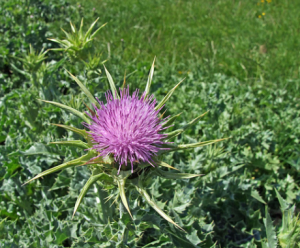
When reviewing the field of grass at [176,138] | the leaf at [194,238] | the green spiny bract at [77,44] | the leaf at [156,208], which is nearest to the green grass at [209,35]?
the field of grass at [176,138]

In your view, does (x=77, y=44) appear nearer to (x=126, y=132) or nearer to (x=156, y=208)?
(x=126, y=132)

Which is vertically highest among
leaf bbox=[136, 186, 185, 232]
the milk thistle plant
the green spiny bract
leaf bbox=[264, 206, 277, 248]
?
the green spiny bract

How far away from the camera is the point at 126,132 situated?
5.98 ft

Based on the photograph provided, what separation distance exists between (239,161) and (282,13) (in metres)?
4.65

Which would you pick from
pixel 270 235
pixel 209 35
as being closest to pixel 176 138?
pixel 270 235

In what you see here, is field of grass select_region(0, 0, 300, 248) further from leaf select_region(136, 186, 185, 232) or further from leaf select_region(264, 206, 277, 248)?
leaf select_region(136, 186, 185, 232)

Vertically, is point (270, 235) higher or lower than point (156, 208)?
lower

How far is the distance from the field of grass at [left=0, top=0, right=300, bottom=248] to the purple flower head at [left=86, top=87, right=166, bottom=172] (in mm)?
269

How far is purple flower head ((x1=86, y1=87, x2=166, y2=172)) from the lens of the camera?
5.95 ft

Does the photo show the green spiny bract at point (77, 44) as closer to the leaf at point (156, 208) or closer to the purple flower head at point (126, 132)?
the purple flower head at point (126, 132)

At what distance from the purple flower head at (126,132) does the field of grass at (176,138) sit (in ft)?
0.88

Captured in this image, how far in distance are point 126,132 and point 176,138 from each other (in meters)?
1.65

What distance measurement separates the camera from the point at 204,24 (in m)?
6.23

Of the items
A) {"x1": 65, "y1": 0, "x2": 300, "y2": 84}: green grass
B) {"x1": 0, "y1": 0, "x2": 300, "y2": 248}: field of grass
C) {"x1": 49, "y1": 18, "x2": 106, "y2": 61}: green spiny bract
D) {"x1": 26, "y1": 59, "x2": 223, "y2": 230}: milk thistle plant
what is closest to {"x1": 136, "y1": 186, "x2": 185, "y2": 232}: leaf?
{"x1": 26, "y1": 59, "x2": 223, "y2": 230}: milk thistle plant
